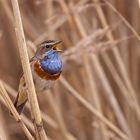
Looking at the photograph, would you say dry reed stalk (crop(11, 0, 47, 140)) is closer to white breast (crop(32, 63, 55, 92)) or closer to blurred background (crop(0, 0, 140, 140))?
white breast (crop(32, 63, 55, 92))

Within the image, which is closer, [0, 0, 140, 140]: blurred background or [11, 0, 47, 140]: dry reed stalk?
[11, 0, 47, 140]: dry reed stalk

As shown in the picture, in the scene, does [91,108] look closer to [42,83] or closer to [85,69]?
[85,69]

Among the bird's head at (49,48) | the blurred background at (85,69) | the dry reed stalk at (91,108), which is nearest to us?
the bird's head at (49,48)

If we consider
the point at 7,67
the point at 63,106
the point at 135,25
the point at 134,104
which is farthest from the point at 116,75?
the point at 7,67

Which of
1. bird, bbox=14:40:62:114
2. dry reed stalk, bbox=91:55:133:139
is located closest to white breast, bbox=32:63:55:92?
bird, bbox=14:40:62:114

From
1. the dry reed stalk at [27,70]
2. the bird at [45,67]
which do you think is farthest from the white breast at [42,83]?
the dry reed stalk at [27,70]

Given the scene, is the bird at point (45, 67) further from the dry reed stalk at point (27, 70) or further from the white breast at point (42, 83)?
the dry reed stalk at point (27, 70)
